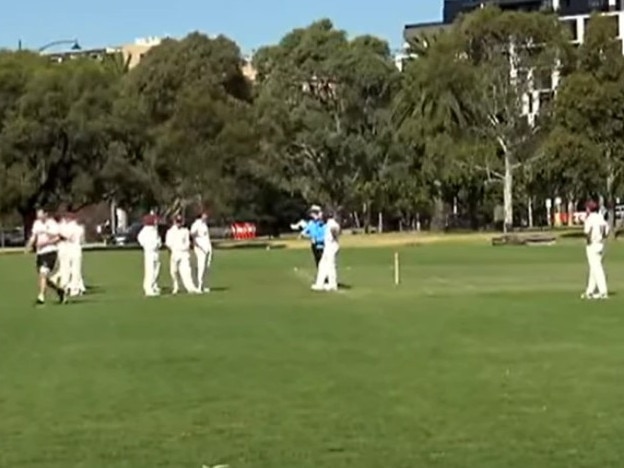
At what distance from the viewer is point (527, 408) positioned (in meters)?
14.9

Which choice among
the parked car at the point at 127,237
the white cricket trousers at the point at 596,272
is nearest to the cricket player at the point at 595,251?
the white cricket trousers at the point at 596,272

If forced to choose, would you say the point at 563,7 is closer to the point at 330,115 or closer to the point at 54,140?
the point at 330,115

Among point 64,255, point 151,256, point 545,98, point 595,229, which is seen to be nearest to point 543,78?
point 545,98

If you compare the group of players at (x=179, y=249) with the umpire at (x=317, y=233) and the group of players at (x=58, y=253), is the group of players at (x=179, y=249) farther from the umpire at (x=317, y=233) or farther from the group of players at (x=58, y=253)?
the umpire at (x=317, y=233)

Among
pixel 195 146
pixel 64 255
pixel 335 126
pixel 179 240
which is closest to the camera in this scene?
pixel 64 255

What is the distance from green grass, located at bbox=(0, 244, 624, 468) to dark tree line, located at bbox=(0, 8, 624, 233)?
5164 centimetres

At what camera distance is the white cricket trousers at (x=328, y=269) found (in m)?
38.7

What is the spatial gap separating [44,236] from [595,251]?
38.1ft

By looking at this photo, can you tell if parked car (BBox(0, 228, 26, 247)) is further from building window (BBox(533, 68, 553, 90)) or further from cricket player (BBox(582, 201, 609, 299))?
cricket player (BBox(582, 201, 609, 299))

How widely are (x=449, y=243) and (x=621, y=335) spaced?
A: 6483 cm

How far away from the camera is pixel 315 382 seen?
17.4m

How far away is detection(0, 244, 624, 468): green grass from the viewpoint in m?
12.6

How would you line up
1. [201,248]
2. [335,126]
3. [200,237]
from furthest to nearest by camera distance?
[335,126] < [200,237] < [201,248]

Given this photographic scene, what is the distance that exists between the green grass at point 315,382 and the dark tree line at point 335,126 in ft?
169
